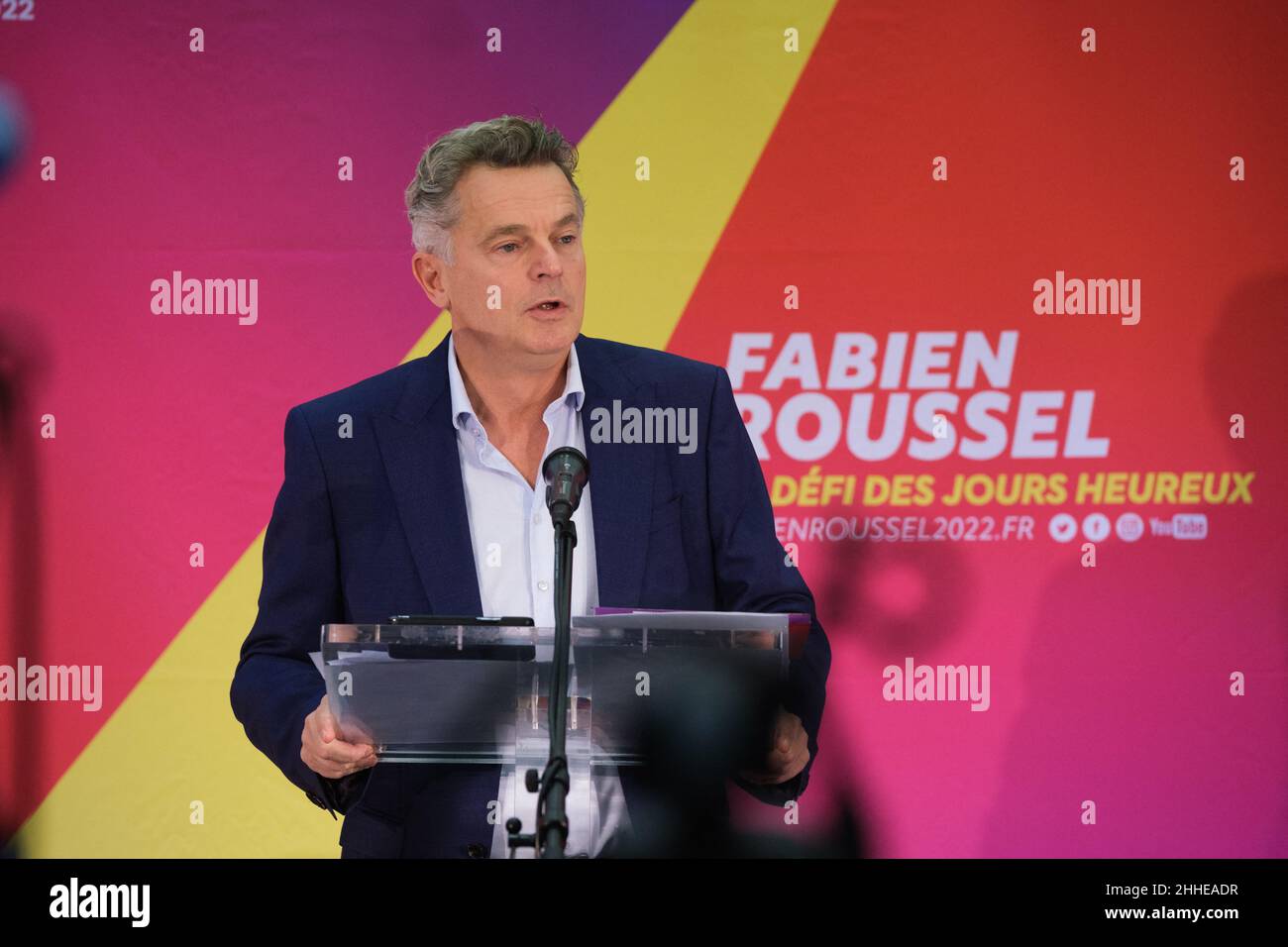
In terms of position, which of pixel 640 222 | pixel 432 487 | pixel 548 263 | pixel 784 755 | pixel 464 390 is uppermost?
pixel 640 222

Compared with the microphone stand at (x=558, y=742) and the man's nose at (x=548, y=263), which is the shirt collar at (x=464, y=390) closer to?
the man's nose at (x=548, y=263)

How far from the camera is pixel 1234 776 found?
3.80m

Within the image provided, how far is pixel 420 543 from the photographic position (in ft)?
8.49

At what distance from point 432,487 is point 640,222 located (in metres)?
1.46

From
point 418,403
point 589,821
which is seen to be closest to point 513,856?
point 589,821

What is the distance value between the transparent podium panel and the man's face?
902 mm

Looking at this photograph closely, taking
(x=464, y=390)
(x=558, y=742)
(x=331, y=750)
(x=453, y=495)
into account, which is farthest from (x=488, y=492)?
(x=558, y=742)

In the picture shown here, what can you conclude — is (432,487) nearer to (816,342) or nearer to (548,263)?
(548,263)

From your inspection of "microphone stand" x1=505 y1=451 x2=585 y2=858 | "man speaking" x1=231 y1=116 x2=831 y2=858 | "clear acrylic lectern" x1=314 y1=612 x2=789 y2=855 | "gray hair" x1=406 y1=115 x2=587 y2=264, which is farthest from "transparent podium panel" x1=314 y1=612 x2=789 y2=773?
"gray hair" x1=406 y1=115 x2=587 y2=264

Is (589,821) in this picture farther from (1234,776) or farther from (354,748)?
(1234,776)

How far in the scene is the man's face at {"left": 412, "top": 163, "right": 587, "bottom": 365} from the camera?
2717 millimetres

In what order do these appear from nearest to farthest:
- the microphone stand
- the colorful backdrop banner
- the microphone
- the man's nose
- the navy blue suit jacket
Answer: the microphone stand
the microphone
the navy blue suit jacket
the man's nose
the colorful backdrop banner

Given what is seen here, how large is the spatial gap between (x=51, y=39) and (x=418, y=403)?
1985 mm

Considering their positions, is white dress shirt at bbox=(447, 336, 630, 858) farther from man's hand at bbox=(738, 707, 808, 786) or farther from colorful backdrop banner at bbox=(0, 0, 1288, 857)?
colorful backdrop banner at bbox=(0, 0, 1288, 857)
